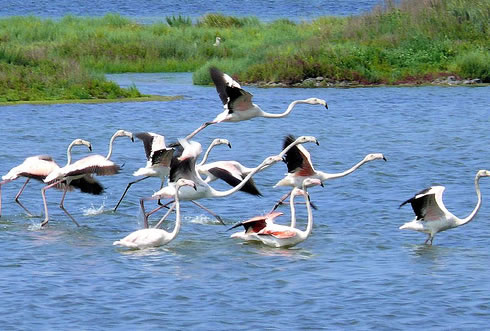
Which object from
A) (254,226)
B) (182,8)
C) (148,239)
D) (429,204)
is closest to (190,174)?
(254,226)

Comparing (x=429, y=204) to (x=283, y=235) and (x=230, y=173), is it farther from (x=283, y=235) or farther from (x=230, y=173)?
(x=230, y=173)

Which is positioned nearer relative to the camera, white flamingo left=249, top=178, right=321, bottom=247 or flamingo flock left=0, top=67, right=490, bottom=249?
white flamingo left=249, top=178, right=321, bottom=247

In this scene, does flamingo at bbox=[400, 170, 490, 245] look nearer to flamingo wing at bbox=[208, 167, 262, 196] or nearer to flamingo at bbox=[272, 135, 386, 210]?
flamingo at bbox=[272, 135, 386, 210]

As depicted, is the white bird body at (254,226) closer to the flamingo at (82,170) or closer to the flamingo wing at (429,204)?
the flamingo wing at (429,204)

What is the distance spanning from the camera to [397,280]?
10.3 meters

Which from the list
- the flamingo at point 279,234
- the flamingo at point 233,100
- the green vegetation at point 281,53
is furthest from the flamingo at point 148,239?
the green vegetation at point 281,53

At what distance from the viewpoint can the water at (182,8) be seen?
58969 mm

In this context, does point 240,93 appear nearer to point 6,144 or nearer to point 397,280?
point 397,280

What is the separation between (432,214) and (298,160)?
1981 mm

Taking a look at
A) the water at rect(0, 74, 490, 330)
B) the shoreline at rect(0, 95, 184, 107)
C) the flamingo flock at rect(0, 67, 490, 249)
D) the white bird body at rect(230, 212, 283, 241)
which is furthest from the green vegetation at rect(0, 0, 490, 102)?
the white bird body at rect(230, 212, 283, 241)

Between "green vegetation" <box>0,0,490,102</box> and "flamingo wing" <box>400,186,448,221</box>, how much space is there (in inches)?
541

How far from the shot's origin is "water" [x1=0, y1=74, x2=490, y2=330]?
9.20 metres

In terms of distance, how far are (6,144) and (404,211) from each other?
8.11 m

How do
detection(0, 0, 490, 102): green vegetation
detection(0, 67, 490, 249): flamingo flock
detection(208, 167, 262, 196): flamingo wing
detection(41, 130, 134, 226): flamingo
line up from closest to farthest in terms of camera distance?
1. detection(0, 67, 490, 249): flamingo flock
2. detection(41, 130, 134, 226): flamingo
3. detection(208, 167, 262, 196): flamingo wing
4. detection(0, 0, 490, 102): green vegetation
